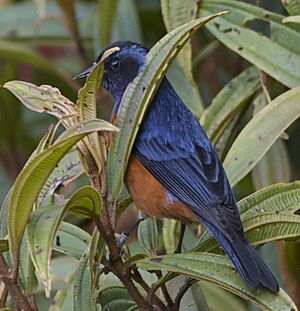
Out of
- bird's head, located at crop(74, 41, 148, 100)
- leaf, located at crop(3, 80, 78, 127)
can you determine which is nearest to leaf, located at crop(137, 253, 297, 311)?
leaf, located at crop(3, 80, 78, 127)

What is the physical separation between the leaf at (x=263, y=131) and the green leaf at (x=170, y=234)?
0.32 metres

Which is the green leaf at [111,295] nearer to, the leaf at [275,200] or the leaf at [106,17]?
the leaf at [275,200]

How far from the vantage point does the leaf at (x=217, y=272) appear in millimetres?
2281

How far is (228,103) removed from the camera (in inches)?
131

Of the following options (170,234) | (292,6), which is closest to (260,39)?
(292,6)

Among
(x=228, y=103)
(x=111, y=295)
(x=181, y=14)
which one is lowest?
(x=111, y=295)

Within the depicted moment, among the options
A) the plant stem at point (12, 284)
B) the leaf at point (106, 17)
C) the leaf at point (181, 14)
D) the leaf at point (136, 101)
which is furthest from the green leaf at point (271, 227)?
the leaf at point (106, 17)

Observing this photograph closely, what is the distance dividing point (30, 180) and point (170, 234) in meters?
1.07

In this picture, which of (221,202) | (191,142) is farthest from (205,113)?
(221,202)

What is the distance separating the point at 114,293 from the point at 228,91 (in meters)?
0.98

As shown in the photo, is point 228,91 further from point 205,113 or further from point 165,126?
point 165,126

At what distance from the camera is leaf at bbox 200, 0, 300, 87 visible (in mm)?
3098

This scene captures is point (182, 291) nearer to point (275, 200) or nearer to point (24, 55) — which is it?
point (275, 200)

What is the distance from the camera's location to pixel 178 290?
2.68 m
